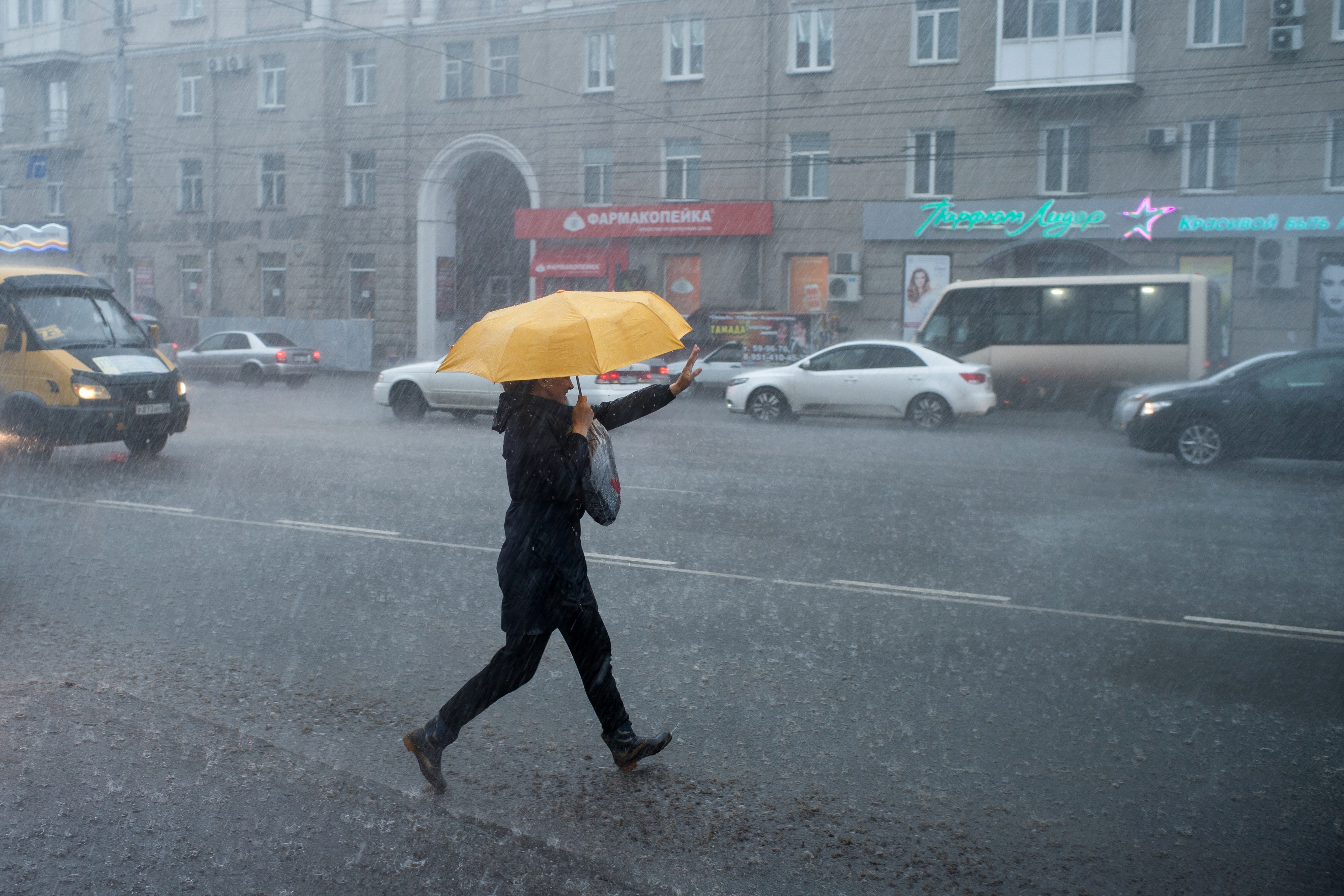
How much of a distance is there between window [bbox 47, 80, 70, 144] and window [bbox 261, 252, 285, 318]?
10.4 meters

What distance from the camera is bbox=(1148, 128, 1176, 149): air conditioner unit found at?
86.5 feet

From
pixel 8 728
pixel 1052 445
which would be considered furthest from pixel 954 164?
pixel 8 728

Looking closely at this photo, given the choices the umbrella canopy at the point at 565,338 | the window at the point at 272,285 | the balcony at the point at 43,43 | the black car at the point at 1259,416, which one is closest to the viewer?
the umbrella canopy at the point at 565,338

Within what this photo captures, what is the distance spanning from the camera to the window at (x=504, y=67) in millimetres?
33875

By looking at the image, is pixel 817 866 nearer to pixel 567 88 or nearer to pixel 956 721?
pixel 956 721

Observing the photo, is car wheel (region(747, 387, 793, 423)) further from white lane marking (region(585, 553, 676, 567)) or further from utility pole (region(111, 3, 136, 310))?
utility pole (region(111, 3, 136, 310))

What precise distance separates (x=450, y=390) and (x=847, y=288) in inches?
552

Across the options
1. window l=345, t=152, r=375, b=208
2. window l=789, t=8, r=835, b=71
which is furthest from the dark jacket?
window l=345, t=152, r=375, b=208

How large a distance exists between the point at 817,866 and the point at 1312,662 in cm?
347

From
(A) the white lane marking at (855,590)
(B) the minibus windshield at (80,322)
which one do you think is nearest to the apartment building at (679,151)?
(B) the minibus windshield at (80,322)

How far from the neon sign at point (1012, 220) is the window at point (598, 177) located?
30.0 feet

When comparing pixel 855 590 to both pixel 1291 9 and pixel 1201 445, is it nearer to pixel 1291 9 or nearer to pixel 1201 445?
pixel 1201 445

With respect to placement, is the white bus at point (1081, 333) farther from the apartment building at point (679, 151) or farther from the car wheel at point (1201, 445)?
the apartment building at point (679, 151)

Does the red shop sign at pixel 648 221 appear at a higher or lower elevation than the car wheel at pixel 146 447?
higher
